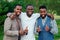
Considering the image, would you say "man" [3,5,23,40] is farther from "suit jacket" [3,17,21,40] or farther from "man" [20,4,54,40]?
"man" [20,4,54,40]

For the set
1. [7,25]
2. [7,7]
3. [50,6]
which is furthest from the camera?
[50,6]

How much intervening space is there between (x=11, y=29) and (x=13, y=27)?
5 centimetres

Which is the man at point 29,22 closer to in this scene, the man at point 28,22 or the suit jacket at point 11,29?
the man at point 28,22

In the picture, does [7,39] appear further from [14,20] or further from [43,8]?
[43,8]

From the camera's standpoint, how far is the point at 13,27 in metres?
5.17

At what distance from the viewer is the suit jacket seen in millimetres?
5113

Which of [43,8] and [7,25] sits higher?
[43,8]

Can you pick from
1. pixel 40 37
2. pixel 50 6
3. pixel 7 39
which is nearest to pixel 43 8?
pixel 40 37

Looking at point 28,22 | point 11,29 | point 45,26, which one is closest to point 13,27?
point 11,29

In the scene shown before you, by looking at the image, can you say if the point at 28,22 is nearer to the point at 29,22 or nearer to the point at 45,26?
the point at 29,22

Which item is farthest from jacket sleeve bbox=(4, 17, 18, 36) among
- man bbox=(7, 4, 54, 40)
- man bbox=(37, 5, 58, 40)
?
man bbox=(37, 5, 58, 40)

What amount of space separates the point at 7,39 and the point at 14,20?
38 cm

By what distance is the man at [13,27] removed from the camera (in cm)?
512

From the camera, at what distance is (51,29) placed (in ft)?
17.1
